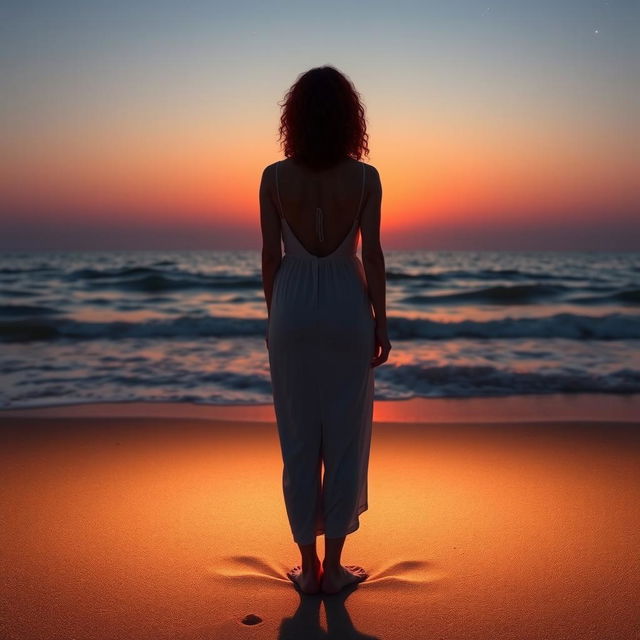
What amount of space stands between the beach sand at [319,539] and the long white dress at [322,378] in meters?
0.37

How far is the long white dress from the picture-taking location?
2.57m

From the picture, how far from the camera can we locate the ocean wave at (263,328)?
1252 cm

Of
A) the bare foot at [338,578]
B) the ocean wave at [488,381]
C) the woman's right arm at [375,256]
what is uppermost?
the woman's right arm at [375,256]

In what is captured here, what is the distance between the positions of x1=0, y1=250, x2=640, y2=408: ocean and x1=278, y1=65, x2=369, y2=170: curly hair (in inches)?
162

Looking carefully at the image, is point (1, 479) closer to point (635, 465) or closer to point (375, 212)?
point (375, 212)

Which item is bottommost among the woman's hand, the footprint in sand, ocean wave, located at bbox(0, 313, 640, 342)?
ocean wave, located at bbox(0, 313, 640, 342)

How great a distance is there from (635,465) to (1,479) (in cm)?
386

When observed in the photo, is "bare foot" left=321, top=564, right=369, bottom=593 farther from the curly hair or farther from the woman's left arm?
the curly hair

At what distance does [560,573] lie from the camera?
279cm

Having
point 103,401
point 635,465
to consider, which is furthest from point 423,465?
point 103,401

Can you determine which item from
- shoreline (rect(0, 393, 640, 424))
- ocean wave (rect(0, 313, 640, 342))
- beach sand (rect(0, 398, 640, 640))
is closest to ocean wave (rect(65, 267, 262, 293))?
ocean wave (rect(0, 313, 640, 342))

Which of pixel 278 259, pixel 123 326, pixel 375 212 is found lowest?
pixel 123 326

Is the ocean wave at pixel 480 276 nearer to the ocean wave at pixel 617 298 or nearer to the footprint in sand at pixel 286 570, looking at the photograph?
the ocean wave at pixel 617 298

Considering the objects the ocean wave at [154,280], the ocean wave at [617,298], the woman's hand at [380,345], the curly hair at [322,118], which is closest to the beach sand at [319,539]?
the woman's hand at [380,345]
